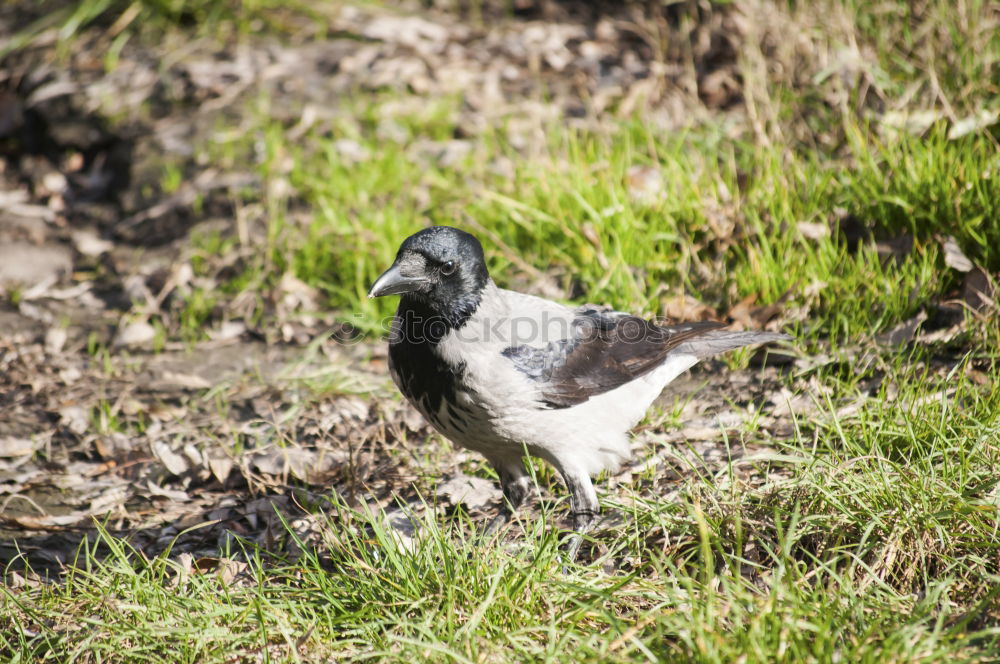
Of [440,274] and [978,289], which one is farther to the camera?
[978,289]

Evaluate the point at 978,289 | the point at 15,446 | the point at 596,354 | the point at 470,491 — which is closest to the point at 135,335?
the point at 15,446

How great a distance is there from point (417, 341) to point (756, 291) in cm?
200

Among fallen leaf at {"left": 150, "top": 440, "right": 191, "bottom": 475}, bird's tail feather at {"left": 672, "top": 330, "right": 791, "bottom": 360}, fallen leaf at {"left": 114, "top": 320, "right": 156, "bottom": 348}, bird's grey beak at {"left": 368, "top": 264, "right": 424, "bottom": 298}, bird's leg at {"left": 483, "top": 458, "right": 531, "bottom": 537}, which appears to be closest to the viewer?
bird's grey beak at {"left": 368, "top": 264, "right": 424, "bottom": 298}

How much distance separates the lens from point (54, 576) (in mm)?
3555

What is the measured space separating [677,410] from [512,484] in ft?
3.00

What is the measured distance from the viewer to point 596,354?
3.75 metres

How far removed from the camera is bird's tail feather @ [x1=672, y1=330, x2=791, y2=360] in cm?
396

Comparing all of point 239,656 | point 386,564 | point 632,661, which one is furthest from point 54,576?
point 632,661

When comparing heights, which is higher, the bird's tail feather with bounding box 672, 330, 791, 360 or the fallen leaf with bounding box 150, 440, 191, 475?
the bird's tail feather with bounding box 672, 330, 791, 360

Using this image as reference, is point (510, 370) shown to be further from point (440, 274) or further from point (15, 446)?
point (15, 446)

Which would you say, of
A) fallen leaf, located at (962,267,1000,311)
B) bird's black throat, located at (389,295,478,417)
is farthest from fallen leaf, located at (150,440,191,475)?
fallen leaf, located at (962,267,1000,311)

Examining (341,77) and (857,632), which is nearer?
(857,632)

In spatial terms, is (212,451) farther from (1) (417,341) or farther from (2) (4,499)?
(1) (417,341)

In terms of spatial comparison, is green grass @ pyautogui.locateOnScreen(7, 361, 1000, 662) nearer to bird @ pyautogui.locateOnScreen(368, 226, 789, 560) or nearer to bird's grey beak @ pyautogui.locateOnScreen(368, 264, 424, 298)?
bird @ pyautogui.locateOnScreen(368, 226, 789, 560)
